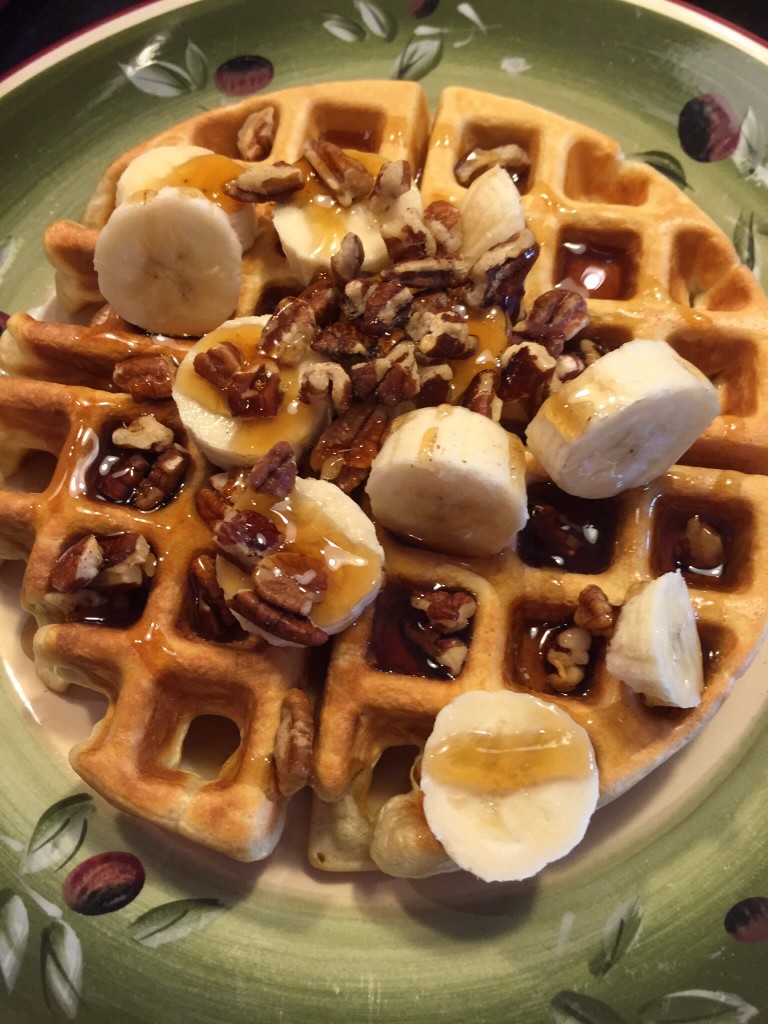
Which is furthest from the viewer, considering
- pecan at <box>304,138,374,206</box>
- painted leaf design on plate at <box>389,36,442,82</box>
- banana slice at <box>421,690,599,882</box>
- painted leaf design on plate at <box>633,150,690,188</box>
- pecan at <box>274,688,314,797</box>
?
painted leaf design on plate at <box>389,36,442,82</box>

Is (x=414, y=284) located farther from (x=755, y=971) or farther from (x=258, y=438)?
(x=755, y=971)

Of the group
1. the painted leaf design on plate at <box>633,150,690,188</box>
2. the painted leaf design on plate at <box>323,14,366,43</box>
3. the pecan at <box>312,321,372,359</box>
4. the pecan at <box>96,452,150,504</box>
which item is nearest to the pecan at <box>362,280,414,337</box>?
the pecan at <box>312,321,372,359</box>

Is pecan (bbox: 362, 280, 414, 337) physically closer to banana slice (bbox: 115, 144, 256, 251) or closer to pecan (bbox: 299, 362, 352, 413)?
pecan (bbox: 299, 362, 352, 413)

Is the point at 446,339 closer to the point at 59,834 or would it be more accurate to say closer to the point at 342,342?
the point at 342,342

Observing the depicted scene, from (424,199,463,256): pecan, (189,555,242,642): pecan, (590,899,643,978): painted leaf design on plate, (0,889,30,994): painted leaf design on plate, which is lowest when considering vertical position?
(590,899,643,978): painted leaf design on plate

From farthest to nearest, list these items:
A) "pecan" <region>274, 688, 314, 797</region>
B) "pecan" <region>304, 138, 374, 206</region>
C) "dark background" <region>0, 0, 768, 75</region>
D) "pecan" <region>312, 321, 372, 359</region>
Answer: "dark background" <region>0, 0, 768, 75</region>, "pecan" <region>304, 138, 374, 206</region>, "pecan" <region>312, 321, 372, 359</region>, "pecan" <region>274, 688, 314, 797</region>

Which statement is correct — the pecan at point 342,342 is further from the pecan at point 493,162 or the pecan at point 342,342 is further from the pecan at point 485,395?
the pecan at point 493,162

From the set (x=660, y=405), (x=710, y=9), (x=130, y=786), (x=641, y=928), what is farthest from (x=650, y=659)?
(x=710, y=9)
